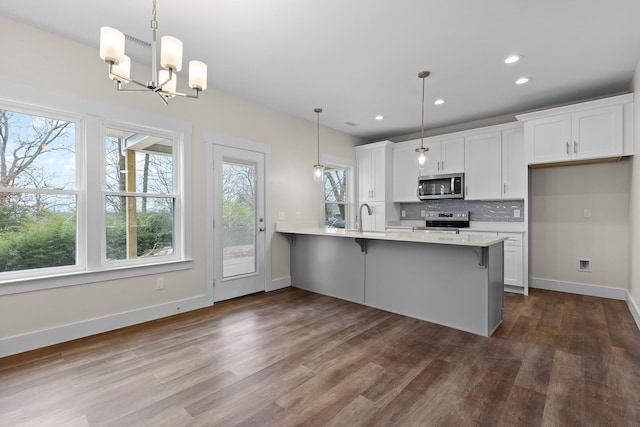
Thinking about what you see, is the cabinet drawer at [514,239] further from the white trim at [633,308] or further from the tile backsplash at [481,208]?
the white trim at [633,308]

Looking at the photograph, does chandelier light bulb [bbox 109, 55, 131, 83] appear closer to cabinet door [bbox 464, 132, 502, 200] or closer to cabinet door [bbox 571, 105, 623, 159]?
cabinet door [bbox 464, 132, 502, 200]

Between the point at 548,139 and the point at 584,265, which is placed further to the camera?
the point at 584,265

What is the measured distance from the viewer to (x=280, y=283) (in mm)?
4672

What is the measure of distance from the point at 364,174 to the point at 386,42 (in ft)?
10.9

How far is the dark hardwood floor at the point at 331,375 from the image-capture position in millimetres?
1762

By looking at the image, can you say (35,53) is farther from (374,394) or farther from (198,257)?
(374,394)

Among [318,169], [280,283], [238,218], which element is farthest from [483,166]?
[238,218]

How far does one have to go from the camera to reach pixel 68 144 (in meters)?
2.83

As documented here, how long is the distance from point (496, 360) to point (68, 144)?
418 cm

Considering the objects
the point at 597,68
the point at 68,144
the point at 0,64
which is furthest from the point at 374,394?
the point at 597,68

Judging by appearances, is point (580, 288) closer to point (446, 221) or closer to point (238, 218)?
point (446, 221)

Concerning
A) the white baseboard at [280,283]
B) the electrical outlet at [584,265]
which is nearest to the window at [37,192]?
the white baseboard at [280,283]

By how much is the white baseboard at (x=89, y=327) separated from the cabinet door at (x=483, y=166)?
4431 mm

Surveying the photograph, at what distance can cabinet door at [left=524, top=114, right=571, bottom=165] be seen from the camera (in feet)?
13.0
